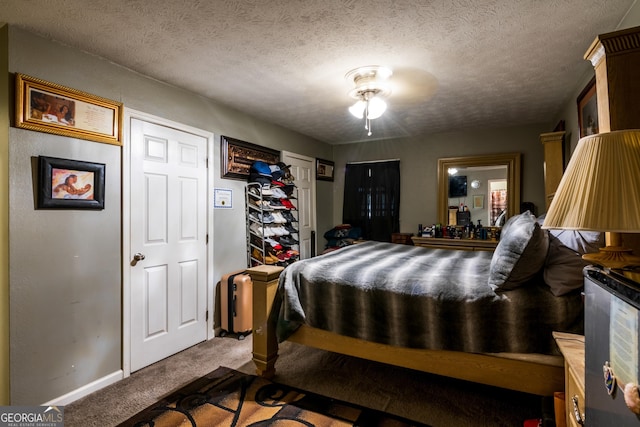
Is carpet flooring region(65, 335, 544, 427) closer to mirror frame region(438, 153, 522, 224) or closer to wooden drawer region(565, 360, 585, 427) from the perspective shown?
wooden drawer region(565, 360, 585, 427)

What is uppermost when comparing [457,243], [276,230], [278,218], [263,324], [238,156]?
[238,156]

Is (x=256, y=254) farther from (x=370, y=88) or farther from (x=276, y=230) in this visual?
(x=370, y=88)

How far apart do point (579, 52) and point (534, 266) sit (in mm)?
1704

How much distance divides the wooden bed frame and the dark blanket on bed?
2.5 inches

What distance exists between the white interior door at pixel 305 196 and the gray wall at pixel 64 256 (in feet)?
6.84

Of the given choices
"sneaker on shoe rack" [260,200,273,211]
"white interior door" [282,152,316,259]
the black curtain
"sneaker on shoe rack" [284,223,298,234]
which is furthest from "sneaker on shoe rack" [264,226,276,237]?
the black curtain

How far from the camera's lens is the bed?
1620 mm

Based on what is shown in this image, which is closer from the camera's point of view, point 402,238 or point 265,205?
point 265,205

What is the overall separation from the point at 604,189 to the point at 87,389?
3.07m

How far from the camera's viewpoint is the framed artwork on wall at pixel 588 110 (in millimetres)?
2293

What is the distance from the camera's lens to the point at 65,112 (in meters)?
2.07

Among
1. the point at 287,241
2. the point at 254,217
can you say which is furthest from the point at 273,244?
the point at 254,217

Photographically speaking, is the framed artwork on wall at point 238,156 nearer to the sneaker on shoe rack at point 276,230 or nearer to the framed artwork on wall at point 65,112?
the sneaker on shoe rack at point 276,230

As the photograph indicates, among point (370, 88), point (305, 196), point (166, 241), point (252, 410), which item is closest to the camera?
point (252, 410)
